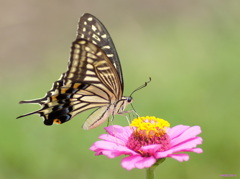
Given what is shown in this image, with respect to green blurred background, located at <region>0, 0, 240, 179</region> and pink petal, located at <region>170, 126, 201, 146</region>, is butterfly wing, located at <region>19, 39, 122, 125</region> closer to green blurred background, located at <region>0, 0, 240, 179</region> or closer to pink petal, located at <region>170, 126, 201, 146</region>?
pink petal, located at <region>170, 126, 201, 146</region>

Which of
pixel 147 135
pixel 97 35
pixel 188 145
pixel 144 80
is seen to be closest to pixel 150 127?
pixel 147 135

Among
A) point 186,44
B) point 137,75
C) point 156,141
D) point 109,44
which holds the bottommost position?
point 156,141

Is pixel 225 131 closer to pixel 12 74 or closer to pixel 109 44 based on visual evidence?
pixel 109 44

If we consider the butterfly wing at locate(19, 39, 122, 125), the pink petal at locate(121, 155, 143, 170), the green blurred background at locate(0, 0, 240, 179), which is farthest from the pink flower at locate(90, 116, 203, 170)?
the green blurred background at locate(0, 0, 240, 179)

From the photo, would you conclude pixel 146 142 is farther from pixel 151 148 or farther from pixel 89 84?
pixel 89 84

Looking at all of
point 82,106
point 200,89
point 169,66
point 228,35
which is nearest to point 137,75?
point 169,66

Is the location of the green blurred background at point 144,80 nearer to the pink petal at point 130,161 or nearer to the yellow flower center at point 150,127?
the yellow flower center at point 150,127
